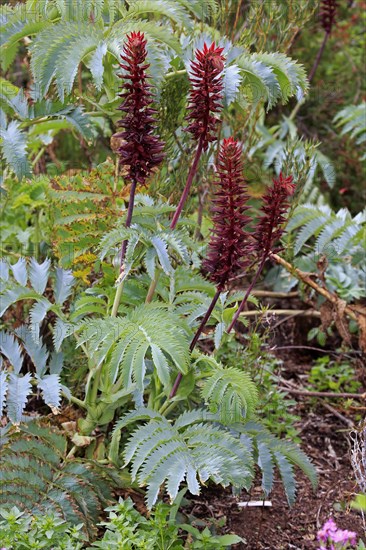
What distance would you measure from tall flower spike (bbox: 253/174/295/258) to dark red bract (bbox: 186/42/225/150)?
239 millimetres

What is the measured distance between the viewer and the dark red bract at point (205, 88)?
2.18 metres

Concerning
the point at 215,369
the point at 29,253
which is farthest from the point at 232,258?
the point at 29,253

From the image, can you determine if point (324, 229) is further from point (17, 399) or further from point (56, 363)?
point (17, 399)

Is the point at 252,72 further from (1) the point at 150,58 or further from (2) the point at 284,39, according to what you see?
(2) the point at 284,39

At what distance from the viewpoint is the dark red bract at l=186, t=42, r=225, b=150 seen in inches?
85.9

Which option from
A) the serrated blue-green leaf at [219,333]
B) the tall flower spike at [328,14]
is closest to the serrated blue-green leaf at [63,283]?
the serrated blue-green leaf at [219,333]

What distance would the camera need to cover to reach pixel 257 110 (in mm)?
3812

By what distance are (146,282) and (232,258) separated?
55 cm

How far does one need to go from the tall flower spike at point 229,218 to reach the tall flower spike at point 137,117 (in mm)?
209

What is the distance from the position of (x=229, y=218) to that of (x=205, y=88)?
36cm

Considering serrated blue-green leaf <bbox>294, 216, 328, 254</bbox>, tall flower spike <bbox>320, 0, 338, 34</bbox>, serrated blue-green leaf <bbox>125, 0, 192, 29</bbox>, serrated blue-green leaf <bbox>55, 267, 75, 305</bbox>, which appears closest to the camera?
serrated blue-green leaf <bbox>125, 0, 192, 29</bbox>

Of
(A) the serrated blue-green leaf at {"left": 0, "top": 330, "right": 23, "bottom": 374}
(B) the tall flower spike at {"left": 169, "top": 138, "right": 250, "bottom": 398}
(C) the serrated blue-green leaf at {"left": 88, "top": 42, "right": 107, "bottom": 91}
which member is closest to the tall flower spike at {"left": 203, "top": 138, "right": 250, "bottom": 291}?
(B) the tall flower spike at {"left": 169, "top": 138, "right": 250, "bottom": 398}

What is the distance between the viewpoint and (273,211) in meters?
2.34

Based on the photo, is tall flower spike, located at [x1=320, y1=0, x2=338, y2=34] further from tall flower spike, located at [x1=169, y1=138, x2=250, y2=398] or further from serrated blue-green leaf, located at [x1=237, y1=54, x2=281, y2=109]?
tall flower spike, located at [x1=169, y1=138, x2=250, y2=398]
